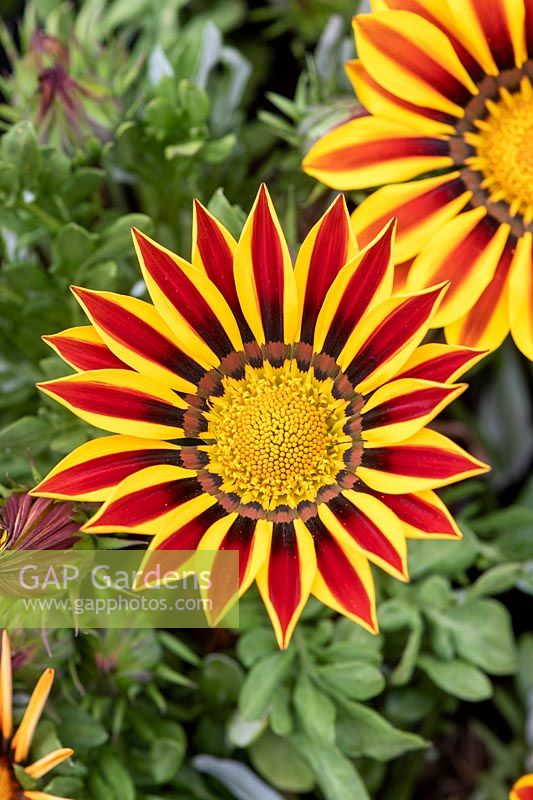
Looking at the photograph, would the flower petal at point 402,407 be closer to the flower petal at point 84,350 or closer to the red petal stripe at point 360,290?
the red petal stripe at point 360,290

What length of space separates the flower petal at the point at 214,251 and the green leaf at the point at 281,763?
58cm

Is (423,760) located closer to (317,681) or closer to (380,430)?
(317,681)

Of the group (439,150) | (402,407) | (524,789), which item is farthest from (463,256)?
(524,789)

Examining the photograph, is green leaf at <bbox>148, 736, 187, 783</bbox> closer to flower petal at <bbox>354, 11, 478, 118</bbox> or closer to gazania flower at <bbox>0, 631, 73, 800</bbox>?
gazania flower at <bbox>0, 631, 73, 800</bbox>

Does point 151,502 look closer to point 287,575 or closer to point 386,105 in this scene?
point 287,575

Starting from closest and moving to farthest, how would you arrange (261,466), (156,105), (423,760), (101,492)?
(101,492) < (261,466) < (156,105) < (423,760)

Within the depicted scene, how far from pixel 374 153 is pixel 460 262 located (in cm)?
14

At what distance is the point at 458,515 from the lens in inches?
58.8

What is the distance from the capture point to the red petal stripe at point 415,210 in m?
1.08

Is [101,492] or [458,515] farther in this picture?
[458,515]

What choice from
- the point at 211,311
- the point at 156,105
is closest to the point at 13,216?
the point at 156,105

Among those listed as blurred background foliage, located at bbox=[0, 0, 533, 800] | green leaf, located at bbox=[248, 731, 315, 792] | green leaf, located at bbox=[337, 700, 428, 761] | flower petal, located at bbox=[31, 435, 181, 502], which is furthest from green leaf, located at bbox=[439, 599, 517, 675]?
flower petal, located at bbox=[31, 435, 181, 502]

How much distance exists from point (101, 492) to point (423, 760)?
77cm

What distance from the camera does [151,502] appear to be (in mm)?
961
